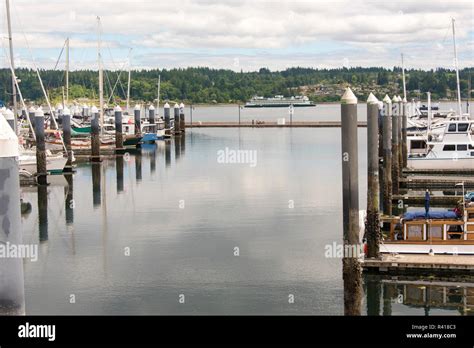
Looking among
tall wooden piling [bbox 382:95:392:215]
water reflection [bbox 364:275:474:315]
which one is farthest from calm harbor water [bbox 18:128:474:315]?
tall wooden piling [bbox 382:95:392:215]

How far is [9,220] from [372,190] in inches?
757

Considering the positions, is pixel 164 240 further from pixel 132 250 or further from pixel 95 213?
pixel 95 213

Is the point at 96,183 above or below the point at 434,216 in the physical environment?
above

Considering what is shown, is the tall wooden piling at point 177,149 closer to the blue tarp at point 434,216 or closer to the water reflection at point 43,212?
the water reflection at point 43,212

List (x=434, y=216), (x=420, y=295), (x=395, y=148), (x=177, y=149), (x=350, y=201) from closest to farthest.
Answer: (x=350, y=201), (x=420, y=295), (x=434, y=216), (x=395, y=148), (x=177, y=149)

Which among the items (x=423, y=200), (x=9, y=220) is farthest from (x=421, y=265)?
(x=9, y=220)

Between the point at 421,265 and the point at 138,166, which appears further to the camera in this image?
the point at 138,166

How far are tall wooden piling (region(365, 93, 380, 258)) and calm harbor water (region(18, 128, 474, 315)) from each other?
4.82ft

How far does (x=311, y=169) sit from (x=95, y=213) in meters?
25.1

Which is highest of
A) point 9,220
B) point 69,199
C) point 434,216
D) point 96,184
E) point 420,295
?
point 9,220

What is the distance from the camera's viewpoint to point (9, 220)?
8477 mm

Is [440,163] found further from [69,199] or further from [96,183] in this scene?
[69,199]
